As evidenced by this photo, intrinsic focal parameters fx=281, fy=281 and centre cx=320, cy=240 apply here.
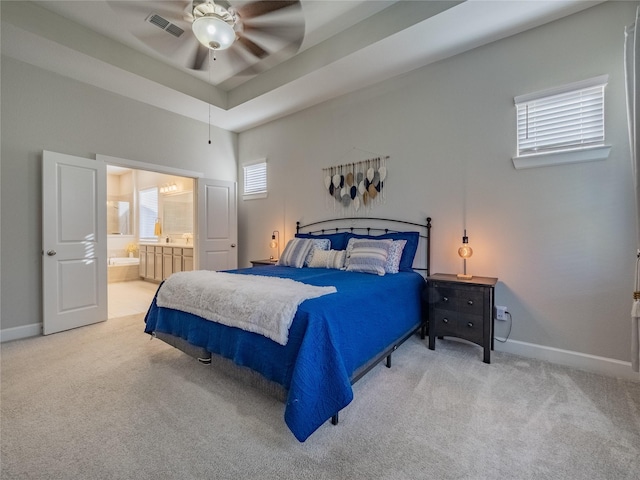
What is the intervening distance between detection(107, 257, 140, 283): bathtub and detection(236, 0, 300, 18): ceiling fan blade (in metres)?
6.59

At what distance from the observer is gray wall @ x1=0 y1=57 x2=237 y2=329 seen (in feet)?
9.98

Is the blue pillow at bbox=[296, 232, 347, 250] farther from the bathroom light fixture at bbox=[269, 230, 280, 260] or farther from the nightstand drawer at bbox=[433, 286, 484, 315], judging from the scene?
the nightstand drawer at bbox=[433, 286, 484, 315]

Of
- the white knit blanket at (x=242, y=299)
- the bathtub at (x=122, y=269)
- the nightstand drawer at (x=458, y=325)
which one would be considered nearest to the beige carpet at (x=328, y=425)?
the nightstand drawer at (x=458, y=325)

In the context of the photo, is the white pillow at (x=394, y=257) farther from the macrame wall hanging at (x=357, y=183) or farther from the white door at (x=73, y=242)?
the white door at (x=73, y=242)

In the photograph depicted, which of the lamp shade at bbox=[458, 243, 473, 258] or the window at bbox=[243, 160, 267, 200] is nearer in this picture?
the lamp shade at bbox=[458, 243, 473, 258]

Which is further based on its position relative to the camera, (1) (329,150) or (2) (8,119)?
(1) (329,150)

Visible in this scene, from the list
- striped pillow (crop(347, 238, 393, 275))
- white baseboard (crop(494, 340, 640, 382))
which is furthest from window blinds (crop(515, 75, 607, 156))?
white baseboard (crop(494, 340, 640, 382))

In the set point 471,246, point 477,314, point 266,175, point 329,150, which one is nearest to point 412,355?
point 477,314

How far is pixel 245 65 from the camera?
2.34 meters

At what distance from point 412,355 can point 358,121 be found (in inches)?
115

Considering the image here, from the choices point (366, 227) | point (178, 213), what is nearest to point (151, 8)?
point (366, 227)

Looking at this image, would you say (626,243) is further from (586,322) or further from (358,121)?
(358,121)

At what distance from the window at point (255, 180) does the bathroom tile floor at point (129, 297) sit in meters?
2.51

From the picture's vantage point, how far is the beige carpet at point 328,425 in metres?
1.38
